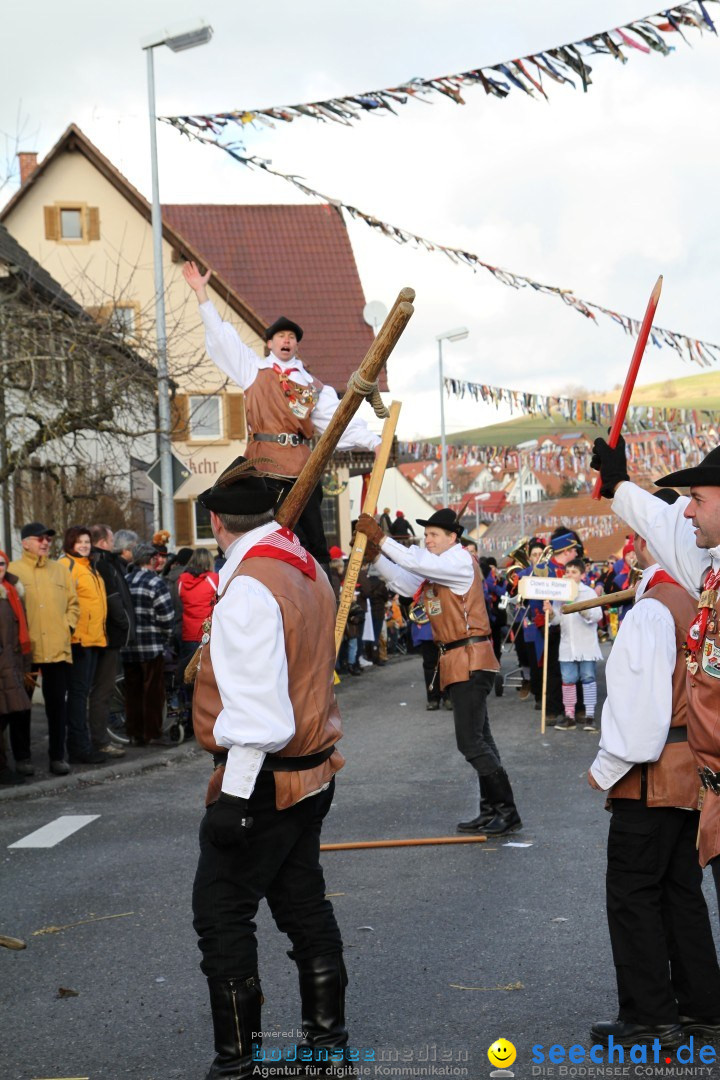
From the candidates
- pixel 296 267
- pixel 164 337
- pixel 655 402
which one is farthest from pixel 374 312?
pixel 655 402

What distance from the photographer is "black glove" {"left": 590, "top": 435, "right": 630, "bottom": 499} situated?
4973mm

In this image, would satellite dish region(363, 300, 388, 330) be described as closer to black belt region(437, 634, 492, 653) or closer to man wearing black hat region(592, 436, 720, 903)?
black belt region(437, 634, 492, 653)

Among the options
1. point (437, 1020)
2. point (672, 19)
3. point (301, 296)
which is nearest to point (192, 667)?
point (437, 1020)

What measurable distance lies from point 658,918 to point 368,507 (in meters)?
3.21

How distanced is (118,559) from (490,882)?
6748 millimetres

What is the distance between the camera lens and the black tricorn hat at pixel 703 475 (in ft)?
14.3

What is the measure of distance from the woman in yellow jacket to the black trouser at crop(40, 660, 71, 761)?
0.22 m

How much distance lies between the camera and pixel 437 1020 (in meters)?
5.26

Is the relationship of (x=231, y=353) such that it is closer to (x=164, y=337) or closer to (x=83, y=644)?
(x=83, y=644)

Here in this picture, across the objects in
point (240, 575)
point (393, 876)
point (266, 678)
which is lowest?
point (393, 876)

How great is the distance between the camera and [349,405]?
15.8 feet

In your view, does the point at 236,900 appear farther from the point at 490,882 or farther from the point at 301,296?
the point at 301,296

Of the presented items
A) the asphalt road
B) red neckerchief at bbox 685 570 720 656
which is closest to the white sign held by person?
the asphalt road

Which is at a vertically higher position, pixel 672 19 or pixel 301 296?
pixel 301 296
